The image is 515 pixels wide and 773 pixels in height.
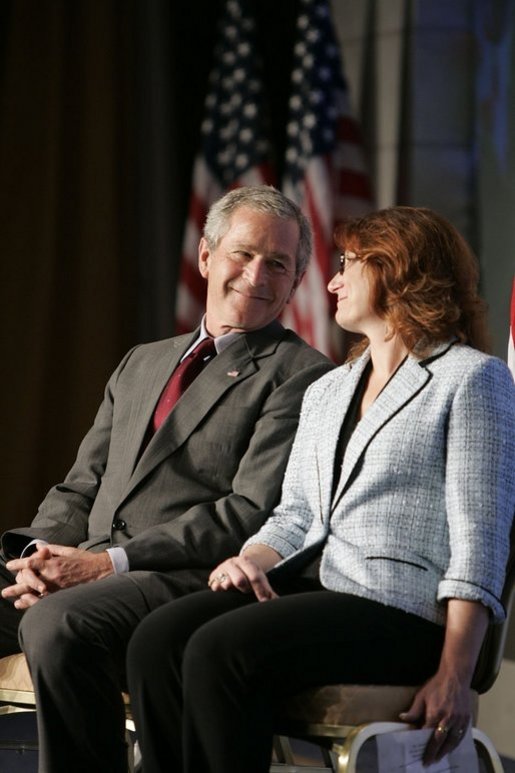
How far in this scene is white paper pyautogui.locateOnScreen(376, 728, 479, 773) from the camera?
1774 mm

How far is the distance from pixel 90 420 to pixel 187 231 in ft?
3.13

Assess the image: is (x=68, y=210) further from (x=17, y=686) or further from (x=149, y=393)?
(x=17, y=686)

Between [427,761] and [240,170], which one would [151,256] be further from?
[427,761]

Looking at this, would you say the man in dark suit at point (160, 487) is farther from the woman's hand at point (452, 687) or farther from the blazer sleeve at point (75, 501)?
the woman's hand at point (452, 687)

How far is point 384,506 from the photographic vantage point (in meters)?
1.97

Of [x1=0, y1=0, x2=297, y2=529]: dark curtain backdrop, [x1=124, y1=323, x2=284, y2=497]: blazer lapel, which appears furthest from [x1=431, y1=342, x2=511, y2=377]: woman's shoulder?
[x1=0, y1=0, x2=297, y2=529]: dark curtain backdrop

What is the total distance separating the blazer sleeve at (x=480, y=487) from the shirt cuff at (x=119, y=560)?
0.73 m

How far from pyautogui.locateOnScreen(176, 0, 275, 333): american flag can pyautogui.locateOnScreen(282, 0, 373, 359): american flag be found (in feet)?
A: 0.75

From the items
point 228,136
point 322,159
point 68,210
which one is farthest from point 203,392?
point 68,210

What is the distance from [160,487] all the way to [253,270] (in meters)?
0.60

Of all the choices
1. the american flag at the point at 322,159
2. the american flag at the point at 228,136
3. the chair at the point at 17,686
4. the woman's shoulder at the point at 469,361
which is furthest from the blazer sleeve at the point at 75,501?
the american flag at the point at 228,136

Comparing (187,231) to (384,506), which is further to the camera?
(187,231)

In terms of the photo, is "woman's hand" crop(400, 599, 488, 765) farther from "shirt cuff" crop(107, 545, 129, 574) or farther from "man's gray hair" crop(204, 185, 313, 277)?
"man's gray hair" crop(204, 185, 313, 277)

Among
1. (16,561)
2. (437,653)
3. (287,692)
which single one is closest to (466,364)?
(437,653)
